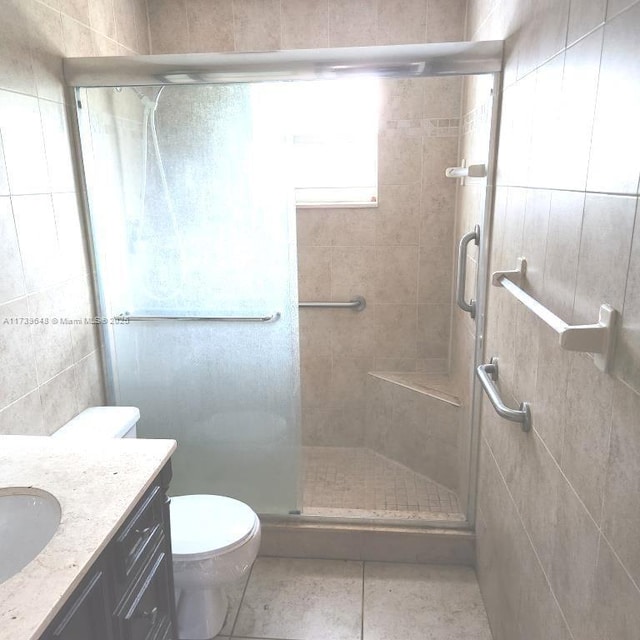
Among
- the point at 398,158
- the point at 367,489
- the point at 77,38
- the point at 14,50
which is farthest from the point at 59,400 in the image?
the point at 398,158

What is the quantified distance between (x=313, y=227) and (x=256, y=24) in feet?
3.29

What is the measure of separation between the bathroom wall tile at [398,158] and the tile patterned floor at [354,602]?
182cm

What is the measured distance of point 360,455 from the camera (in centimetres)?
300

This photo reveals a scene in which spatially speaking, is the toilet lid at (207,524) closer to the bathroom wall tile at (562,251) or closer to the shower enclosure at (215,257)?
the shower enclosure at (215,257)

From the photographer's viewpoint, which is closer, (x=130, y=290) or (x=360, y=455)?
(x=130, y=290)

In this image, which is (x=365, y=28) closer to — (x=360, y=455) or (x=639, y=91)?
(x=639, y=91)

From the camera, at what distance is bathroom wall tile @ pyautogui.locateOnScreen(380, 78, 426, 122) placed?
2652mm

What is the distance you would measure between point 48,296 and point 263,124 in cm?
95

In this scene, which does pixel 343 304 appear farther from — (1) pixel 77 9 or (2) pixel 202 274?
(1) pixel 77 9

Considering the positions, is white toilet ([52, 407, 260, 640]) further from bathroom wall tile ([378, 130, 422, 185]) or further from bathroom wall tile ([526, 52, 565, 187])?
bathroom wall tile ([378, 130, 422, 185])

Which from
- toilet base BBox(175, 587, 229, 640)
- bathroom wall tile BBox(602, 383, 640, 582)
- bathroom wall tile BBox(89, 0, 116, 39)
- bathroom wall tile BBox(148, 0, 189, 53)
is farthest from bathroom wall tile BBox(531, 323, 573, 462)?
bathroom wall tile BBox(148, 0, 189, 53)

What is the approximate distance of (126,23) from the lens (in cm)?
239

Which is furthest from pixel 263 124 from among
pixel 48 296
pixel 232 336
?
pixel 48 296

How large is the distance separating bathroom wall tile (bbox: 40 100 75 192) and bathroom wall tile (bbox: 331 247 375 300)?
1371 mm
